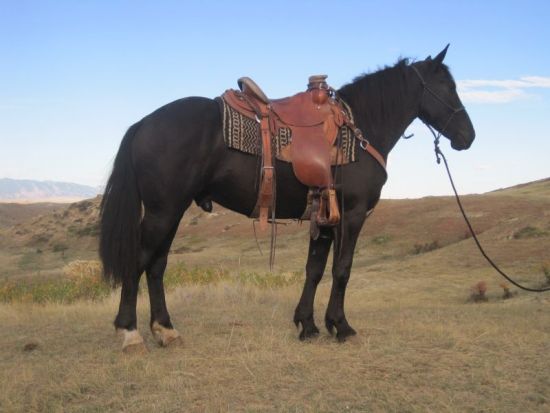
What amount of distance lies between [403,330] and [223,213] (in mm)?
42365

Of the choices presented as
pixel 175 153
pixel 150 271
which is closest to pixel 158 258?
pixel 150 271

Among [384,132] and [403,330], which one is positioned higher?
[384,132]

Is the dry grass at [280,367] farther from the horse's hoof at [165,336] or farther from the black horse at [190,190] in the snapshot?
the black horse at [190,190]

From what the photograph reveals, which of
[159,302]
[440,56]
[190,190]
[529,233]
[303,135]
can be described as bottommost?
[159,302]

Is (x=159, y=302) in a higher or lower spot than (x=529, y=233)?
lower

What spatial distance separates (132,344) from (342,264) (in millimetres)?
2143

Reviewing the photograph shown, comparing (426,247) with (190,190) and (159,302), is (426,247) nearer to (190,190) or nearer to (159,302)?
(159,302)

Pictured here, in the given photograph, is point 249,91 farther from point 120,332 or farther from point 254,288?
point 254,288

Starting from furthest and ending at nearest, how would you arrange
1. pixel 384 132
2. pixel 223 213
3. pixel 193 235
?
pixel 223 213 → pixel 193 235 → pixel 384 132

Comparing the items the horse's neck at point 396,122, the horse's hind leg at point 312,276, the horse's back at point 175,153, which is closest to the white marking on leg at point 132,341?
the horse's back at point 175,153

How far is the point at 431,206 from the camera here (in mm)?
33281

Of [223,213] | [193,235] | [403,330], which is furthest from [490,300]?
[223,213]

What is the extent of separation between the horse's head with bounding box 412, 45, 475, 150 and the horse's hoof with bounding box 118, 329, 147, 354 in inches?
152

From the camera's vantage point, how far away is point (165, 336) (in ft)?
17.8
